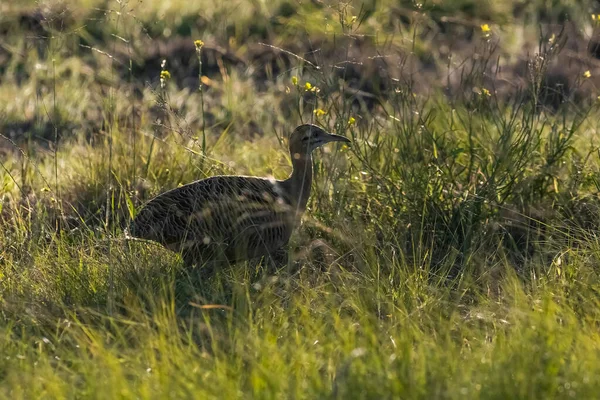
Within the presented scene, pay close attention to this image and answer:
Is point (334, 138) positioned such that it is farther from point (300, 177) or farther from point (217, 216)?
point (217, 216)

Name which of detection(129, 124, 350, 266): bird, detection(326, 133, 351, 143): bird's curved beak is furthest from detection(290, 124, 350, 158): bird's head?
detection(129, 124, 350, 266): bird

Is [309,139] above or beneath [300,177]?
above

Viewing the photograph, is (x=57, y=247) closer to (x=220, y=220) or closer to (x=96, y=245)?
(x=96, y=245)

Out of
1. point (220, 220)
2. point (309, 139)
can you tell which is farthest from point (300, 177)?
point (220, 220)

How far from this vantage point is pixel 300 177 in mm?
5910

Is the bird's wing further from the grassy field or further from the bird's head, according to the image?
the bird's head

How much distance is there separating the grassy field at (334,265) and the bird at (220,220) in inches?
4.3

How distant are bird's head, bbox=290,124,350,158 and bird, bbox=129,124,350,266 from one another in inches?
14.3

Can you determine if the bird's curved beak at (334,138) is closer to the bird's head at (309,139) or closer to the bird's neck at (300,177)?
the bird's head at (309,139)

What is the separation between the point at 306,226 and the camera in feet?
19.3

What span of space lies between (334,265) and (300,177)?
2.32 ft

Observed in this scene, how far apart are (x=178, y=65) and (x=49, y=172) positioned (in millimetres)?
3676

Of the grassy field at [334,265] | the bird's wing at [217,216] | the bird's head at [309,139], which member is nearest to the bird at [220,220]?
the bird's wing at [217,216]

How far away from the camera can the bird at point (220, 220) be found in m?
5.34
